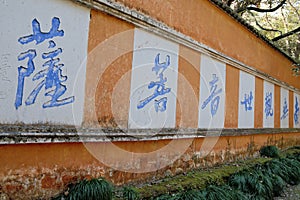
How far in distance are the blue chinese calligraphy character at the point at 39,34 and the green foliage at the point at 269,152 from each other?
659 cm

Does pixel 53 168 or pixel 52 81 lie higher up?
pixel 52 81

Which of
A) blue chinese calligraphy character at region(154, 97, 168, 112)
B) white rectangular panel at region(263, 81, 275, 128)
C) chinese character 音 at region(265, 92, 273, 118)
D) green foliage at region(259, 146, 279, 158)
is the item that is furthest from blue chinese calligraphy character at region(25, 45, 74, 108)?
chinese character 音 at region(265, 92, 273, 118)

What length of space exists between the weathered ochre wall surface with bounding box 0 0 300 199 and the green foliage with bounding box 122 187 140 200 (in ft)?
0.83

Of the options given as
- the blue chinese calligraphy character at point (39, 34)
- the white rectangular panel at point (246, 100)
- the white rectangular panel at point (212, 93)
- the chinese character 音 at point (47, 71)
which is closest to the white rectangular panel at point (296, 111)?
the white rectangular panel at point (246, 100)

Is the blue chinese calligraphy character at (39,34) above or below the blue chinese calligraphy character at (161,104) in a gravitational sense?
above

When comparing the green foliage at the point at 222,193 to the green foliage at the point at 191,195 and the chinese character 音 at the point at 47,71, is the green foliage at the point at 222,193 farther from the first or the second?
the chinese character 音 at the point at 47,71

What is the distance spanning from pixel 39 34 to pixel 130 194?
205cm

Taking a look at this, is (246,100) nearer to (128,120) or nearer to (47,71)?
(128,120)

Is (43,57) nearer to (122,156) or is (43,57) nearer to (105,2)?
(105,2)

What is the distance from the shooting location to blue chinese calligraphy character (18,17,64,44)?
2.71 metres

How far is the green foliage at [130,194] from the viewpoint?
3.39m

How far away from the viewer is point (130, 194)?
341 centimetres

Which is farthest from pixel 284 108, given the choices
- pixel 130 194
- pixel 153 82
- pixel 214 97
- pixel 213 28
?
pixel 130 194

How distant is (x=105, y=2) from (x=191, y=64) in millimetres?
2197
